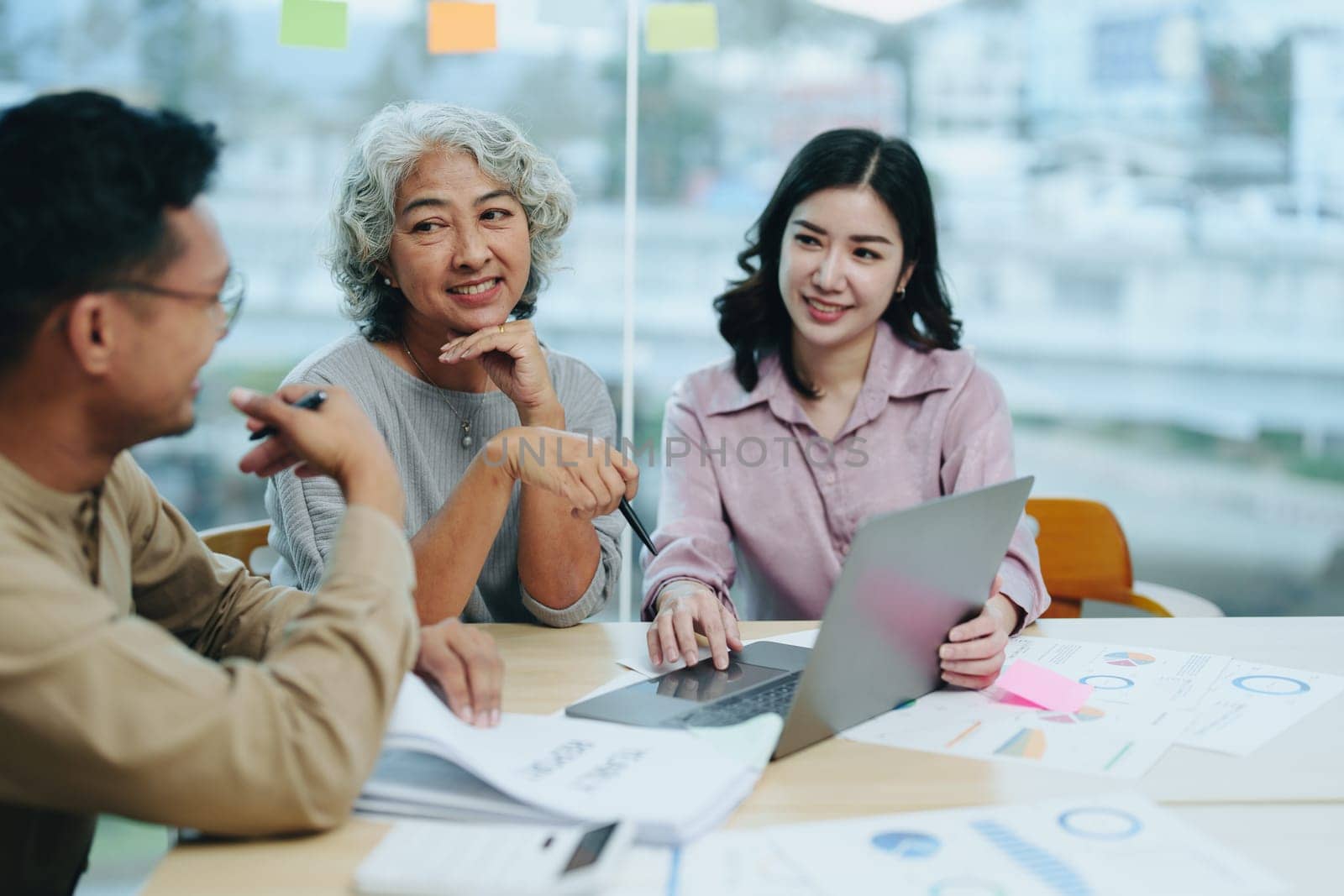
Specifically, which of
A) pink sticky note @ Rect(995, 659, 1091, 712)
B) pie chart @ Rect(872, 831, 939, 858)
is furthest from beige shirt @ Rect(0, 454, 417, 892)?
pink sticky note @ Rect(995, 659, 1091, 712)

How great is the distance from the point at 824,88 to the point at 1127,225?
2.93 feet

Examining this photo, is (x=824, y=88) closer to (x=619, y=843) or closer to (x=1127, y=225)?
(x=1127, y=225)

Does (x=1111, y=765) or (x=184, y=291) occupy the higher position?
(x=184, y=291)

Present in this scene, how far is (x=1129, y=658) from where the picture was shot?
4.45 ft

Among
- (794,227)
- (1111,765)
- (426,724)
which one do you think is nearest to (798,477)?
(794,227)

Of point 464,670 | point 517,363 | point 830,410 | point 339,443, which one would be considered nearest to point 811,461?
point 830,410

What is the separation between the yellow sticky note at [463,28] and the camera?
2075 mm

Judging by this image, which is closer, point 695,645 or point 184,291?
point 184,291

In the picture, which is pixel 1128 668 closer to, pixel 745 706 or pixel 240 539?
pixel 745 706

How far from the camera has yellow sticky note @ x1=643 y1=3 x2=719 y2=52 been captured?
2.18m

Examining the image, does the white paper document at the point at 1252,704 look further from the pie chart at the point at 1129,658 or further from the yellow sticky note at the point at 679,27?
the yellow sticky note at the point at 679,27

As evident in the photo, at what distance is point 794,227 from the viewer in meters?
1.88

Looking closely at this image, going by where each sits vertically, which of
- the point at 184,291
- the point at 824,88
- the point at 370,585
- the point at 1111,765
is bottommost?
the point at 1111,765

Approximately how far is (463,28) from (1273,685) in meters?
1.70
